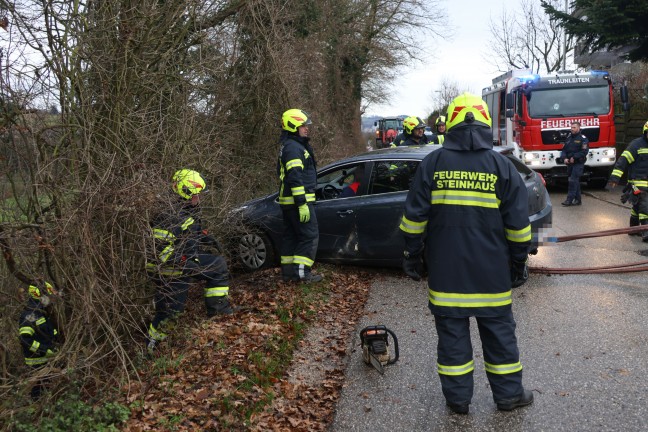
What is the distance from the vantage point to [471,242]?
4211mm

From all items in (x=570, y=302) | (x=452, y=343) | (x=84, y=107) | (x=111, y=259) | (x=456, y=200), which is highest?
(x=84, y=107)

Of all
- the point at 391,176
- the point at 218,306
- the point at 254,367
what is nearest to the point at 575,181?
the point at 391,176

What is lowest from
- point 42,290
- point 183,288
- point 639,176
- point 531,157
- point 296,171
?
point 531,157

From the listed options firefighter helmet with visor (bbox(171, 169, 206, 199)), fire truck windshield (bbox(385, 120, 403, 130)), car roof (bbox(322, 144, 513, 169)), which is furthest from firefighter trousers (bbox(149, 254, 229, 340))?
fire truck windshield (bbox(385, 120, 403, 130))

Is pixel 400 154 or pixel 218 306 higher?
pixel 400 154

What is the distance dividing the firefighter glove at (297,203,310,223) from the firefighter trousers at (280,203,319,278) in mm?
142

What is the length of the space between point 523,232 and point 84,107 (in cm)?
378

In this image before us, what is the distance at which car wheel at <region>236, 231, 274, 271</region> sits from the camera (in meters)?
Result: 8.54

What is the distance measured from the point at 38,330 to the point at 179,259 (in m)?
1.31

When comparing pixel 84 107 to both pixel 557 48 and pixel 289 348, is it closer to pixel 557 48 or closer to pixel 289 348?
pixel 289 348

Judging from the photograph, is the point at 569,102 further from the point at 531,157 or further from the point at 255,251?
the point at 255,251

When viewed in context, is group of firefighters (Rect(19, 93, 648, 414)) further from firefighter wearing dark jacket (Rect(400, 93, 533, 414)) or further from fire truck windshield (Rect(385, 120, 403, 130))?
fire truck windshield (Rect(385, 120, 403, 130))

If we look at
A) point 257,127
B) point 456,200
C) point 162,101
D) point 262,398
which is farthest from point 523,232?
point 257,127

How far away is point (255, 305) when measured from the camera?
6.81 metres
